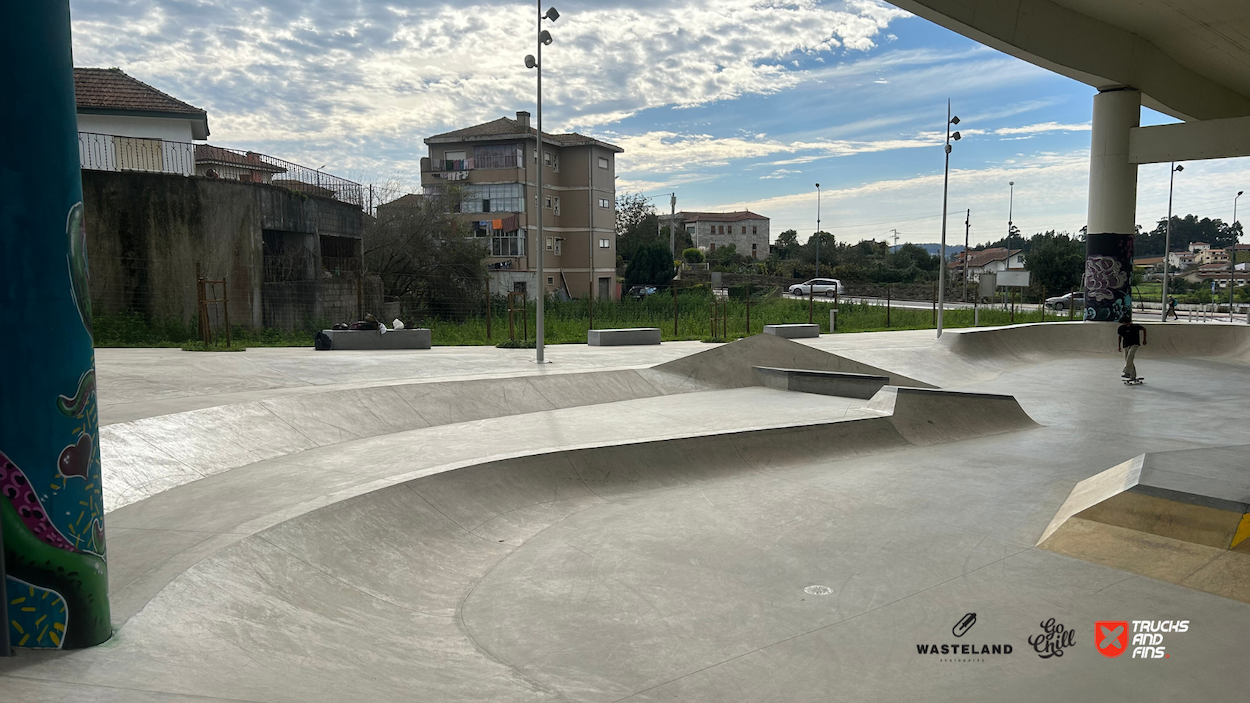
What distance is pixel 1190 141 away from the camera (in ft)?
88.5

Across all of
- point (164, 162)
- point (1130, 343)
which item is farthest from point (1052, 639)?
point (164, 162)

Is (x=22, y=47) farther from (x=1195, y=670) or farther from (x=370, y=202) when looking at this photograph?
(x=370, y=202)

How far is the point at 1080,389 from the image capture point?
18.8 metres

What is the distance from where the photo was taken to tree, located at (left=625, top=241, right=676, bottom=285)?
2371 inches

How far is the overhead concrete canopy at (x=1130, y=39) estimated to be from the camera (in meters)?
22.1

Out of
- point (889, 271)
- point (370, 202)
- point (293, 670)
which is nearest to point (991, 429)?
point (293, 670)

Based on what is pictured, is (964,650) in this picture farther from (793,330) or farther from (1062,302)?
(1062,302)

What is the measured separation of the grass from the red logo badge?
16537mm

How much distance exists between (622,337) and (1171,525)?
16.4 metres

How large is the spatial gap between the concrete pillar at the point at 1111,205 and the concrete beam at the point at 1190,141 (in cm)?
48

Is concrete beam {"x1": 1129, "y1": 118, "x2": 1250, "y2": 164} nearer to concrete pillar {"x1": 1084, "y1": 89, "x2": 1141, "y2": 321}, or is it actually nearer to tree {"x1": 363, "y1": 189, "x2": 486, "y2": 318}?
concrete pillar {"x1": 1084, "y1": 89, "x2": 1141, "y2": 321}

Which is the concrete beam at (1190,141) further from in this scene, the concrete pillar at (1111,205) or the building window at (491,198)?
the building window at (491,198)

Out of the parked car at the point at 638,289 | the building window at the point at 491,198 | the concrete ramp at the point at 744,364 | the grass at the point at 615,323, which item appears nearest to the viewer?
the concrete ramp at the point at 744,364

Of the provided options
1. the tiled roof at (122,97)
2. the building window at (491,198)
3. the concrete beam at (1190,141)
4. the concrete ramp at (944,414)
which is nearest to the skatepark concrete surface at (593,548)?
the concrete ramp at (944,414)
